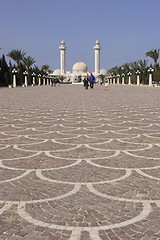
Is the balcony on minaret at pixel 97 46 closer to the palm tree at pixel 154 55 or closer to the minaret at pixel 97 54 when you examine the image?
the minaret at pixel 97 54

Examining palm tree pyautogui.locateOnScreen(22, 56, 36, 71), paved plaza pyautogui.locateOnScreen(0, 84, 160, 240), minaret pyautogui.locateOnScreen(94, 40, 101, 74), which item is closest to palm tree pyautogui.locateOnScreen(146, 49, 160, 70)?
palm tree pyautogui.locateOnScreen(22, 56, 36, 71)

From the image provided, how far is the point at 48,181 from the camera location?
3447 mm


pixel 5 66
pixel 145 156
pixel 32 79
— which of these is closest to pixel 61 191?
pixel 145 156

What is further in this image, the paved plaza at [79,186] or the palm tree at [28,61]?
the palm tree at [28,61]

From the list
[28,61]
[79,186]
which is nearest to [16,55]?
[28,61]

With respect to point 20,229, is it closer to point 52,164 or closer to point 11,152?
point 52,164

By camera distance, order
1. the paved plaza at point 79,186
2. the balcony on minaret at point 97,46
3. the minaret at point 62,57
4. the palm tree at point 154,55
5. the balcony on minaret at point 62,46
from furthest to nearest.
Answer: the minaret at point 62,57
the balcony on minaret at point 62,46
the balcony on minaret at point 97,46
the palm tree at point 154,55
the paved plaza at point 79,186

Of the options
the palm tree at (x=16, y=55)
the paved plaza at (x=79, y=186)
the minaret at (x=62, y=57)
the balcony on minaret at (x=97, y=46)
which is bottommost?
the paved plaza at (x=79, y=186)

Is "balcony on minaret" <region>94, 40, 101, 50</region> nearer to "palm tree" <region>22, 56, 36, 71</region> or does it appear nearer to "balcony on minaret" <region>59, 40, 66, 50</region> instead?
"balcony on minaret" <region>59, 40, 66, 50</region>

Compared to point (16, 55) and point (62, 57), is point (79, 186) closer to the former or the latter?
point (16, 55)

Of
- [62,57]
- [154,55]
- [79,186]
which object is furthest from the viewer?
[62,57]

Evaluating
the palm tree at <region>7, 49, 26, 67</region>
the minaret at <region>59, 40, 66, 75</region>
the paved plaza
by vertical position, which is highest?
the minaret at <region>59, 40, 66, 75</region>

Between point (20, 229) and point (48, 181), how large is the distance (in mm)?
1111

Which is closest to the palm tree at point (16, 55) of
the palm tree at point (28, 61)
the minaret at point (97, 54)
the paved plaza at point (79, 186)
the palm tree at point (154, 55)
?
the palm tree at point (28, 61)
